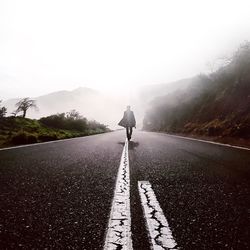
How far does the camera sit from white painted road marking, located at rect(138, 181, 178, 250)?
2.37m

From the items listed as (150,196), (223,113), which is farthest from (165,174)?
(223,113)

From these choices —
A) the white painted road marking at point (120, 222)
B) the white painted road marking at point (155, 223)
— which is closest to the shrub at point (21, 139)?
the white painted road marking at point (120, 222)

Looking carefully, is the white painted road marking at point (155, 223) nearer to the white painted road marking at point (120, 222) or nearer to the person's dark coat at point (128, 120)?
the white painted road marking at point (120, 222)

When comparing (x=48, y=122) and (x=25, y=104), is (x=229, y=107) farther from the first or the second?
(x=25, y=104)

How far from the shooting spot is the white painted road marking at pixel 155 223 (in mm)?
2367

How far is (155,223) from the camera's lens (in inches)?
112

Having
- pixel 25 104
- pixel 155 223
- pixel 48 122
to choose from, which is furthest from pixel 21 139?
pixel 25 104

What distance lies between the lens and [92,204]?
11.8ft

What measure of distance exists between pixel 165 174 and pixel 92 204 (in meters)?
2.31

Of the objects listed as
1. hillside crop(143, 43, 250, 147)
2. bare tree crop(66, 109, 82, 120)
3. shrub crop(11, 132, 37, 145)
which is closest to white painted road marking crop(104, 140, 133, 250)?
shrub crop(11, 132, 37, 145)

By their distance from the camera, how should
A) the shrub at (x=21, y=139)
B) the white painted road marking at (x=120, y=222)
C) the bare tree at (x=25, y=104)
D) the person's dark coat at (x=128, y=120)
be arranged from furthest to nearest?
the bare tree at (x=25, y=104), the person's dark coat at (x=128, y=120), the shrub at (x=21, y=139), the white painted road marking at (x=120, y=222)

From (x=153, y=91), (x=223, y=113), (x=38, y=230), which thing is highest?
(x=153, y=91)

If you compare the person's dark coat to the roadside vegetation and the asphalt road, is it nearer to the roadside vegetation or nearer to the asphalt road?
the roadside vegetation

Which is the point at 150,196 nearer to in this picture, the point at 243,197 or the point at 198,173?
the point at 243,197
